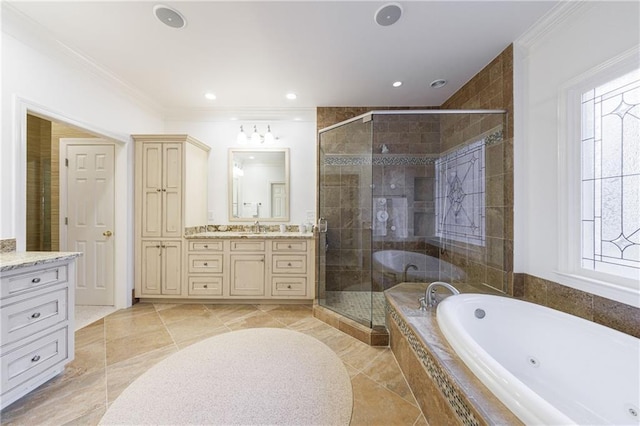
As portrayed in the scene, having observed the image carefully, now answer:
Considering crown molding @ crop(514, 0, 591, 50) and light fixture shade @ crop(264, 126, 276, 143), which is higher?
crown molding @ crop(514, 0, 591, 50)

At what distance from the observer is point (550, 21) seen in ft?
5.44

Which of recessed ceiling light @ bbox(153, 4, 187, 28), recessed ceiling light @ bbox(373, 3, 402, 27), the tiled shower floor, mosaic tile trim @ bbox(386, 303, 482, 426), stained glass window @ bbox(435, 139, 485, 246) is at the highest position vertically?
recessed ceiling light @ bbox(153, 4, 187, 28)

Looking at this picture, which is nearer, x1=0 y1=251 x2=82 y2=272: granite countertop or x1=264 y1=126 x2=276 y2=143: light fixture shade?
x1=0 y1=251 x2=82 y2=272: granite countertop

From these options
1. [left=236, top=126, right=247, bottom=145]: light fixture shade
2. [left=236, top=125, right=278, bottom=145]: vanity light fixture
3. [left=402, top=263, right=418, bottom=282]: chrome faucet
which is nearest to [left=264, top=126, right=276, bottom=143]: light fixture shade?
[left=236, top=125, right=278, bottom=145]: vanity light fixture

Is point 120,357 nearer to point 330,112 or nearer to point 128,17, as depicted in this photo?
point 128,17

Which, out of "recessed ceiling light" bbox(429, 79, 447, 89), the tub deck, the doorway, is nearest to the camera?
the tub deck

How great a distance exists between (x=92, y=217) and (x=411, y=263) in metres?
3.87

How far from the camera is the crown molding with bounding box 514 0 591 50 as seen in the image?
1513 mm

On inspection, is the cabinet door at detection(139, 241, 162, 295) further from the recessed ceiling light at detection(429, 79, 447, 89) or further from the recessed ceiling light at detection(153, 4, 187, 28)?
the recessed ceiling light at detection(429, 79, 447, 89)

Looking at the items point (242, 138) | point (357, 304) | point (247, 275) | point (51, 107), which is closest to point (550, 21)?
point (357, 304)

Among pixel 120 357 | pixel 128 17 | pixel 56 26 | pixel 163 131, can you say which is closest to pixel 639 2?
pixel 128 17

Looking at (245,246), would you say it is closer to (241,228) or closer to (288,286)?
(241,228)

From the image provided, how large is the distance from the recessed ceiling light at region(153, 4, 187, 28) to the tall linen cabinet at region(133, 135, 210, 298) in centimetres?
131

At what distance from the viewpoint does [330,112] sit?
10.3ft
